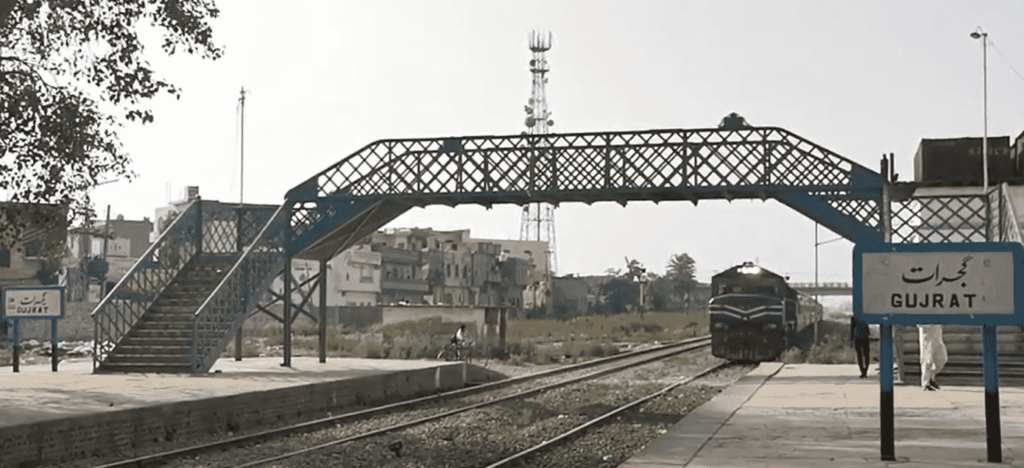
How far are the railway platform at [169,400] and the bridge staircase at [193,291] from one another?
76cm

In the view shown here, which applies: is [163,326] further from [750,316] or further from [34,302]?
[750,316]

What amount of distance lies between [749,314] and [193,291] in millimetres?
17550

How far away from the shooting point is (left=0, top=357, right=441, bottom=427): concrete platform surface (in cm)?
1565

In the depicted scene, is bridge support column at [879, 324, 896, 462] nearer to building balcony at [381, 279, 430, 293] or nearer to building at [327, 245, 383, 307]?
building at [327, 245, 383, 307]

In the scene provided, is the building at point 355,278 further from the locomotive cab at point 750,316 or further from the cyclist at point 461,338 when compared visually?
the cyclist at point 461,338

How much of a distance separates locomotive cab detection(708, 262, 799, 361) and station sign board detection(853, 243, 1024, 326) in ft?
82.9

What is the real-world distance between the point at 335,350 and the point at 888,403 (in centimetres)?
3494

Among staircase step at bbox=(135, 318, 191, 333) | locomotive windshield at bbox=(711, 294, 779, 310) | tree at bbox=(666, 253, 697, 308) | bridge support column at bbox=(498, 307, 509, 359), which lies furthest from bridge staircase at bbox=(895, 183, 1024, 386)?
tree at bbox=(666, 253, 697, 308)

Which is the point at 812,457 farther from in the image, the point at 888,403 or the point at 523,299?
the point at 523,299

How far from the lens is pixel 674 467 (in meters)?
10.4

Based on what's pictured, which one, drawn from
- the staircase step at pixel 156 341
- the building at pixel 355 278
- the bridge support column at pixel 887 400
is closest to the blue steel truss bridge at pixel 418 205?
the staircase step at pixel 156 341

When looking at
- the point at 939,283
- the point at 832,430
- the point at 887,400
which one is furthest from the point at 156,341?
the point at 939,283

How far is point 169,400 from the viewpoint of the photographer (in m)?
16.7

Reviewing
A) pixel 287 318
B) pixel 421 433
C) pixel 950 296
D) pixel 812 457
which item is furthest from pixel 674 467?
pixel 287 318
